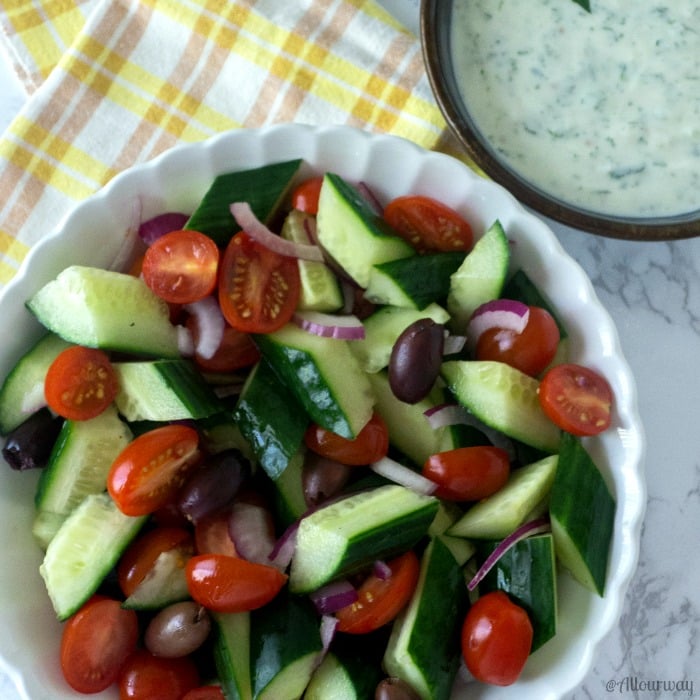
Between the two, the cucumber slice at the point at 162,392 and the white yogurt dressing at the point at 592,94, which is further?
the white yogurt dressing at the point at 592,94

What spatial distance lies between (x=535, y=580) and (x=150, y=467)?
0.69 meters

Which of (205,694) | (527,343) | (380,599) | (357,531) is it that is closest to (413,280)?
(527,343)

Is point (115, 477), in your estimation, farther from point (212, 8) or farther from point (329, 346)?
point (212, 8)

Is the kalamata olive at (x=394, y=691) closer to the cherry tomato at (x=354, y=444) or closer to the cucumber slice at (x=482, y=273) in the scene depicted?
the cherry tomato at (x=354, y=444)

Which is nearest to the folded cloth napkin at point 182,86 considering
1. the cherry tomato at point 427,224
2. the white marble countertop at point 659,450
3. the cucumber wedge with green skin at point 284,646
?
the white marble countertop at point 659,450

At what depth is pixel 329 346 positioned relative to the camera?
1622mm

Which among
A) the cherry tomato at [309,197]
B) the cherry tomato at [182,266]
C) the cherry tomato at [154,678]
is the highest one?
the cherry tomato at [309,197]

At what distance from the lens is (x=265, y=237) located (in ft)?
5.48

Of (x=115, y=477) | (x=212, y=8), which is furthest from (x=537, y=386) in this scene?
(x=212, y=8)

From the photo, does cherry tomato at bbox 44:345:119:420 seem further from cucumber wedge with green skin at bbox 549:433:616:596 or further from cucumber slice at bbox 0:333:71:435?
cucumber wedge with green skin at bbox 549:433:616:596

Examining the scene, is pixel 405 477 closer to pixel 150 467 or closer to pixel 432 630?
pixel 432 630

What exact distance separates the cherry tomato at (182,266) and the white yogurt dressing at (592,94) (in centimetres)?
58

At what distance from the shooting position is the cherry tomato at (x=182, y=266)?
164 cm

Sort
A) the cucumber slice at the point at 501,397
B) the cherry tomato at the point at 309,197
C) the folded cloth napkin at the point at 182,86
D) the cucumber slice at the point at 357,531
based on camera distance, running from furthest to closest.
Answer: the folded cloth napkin at the point at 182,86 < the cherry tomato at the point at 309,197 < the cucumber slice at the point at 501,397 < the cucumber slice at the point at 357,531
